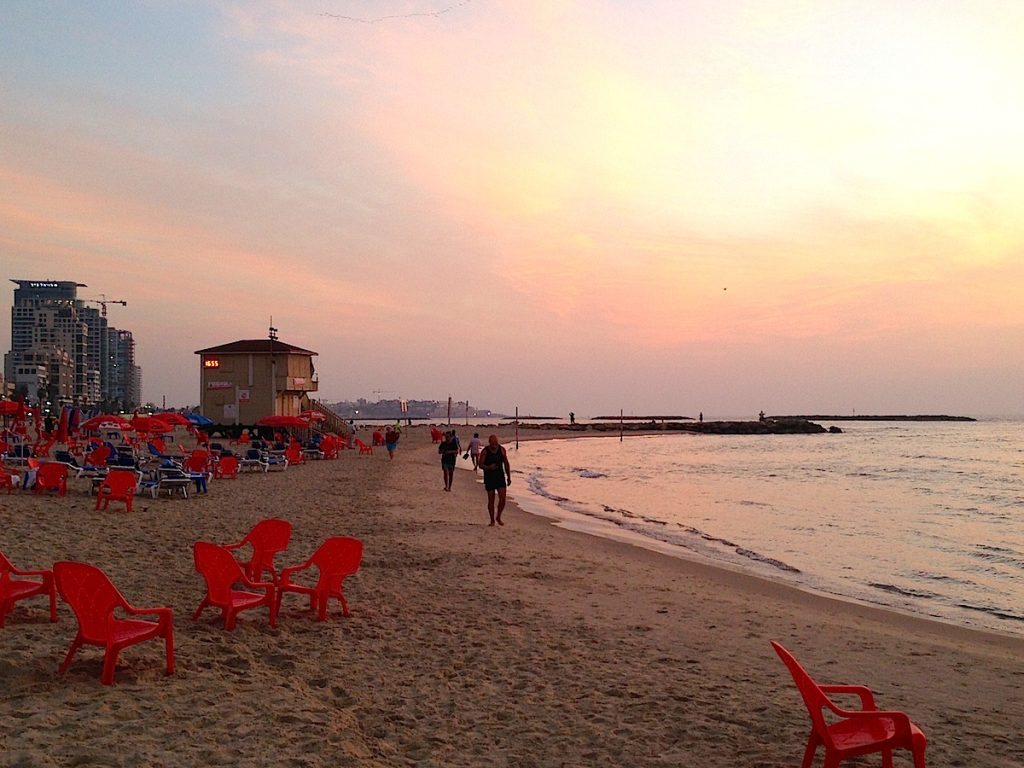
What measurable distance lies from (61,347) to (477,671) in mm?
169993

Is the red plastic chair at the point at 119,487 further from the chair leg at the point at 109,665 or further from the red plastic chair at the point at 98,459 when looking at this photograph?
the chair leg at the point at 109,665

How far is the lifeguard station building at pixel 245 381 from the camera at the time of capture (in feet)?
143

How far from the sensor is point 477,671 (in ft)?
19.0

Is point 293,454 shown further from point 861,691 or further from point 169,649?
point 861,691

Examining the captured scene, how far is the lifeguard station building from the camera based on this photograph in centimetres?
4350

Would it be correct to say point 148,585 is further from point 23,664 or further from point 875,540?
point 875,540

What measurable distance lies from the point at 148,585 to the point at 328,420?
128ft

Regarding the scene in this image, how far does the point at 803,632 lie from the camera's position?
7.71 metres

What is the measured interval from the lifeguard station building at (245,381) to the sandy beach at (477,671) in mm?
33244

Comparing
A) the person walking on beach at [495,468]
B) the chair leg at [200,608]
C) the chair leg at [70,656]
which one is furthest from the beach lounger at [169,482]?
the chair leg at [70,656]

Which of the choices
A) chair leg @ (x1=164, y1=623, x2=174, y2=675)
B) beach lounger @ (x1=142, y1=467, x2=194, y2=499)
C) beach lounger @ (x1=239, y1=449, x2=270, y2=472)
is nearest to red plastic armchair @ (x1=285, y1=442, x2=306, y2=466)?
beach lounger @ (x1=239, y1=449, x2=270, y2=472)

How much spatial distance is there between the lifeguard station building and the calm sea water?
1486cm

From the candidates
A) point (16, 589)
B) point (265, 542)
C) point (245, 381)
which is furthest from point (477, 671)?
point (245, 381)

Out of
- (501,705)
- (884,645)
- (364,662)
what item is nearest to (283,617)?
(364,662)
